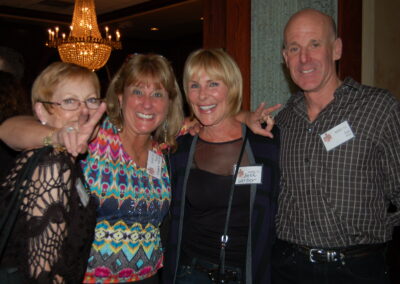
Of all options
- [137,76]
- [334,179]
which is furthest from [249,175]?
[137,76]

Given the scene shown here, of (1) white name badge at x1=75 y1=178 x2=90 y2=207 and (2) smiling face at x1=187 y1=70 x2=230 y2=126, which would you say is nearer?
(1) white name badge at x1=75 y1=178 x2=90 y2=207

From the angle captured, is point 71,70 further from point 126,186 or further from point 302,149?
point 302,149

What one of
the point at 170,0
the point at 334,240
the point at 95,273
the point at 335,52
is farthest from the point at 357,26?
the point at 170,0

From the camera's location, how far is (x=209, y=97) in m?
2.36

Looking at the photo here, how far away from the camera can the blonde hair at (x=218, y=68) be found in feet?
7.72

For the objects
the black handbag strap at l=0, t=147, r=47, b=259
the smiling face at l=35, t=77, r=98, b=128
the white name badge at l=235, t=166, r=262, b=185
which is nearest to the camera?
the black handbag strap at l=0, t=147, r=47, b=259

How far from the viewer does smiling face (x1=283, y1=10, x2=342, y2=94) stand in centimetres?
222

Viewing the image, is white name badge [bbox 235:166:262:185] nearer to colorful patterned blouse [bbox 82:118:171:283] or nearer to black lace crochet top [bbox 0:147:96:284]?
colorful patterned blouse [bbox 82:118:171:283]

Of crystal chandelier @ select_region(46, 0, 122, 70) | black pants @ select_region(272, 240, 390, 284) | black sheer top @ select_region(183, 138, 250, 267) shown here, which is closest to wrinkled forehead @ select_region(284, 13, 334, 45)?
black sheer top @ select_region(183, 138, 250, 267)

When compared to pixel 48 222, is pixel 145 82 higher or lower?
higher

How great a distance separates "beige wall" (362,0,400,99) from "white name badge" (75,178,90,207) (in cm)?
295

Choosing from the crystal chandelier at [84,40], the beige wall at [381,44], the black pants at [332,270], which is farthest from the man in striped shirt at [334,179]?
the crystal chandelier at [84,40]

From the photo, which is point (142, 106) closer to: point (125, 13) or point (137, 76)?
point (137, 76)

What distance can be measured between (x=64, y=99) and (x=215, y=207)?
0.96 meters
